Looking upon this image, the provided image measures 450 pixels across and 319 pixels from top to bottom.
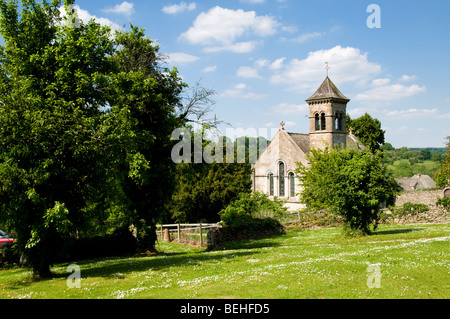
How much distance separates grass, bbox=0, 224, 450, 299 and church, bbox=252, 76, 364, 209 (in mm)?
32014

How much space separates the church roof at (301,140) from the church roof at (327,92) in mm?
5314

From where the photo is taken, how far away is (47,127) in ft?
51.6

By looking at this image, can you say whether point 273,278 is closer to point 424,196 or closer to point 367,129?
point 424,196

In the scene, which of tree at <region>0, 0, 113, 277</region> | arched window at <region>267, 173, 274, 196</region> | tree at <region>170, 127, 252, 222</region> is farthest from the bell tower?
tree at <region>0, 0, 113, 277</region>

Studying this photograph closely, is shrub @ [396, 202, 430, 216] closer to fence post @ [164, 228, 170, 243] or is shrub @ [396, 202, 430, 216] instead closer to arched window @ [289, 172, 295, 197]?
arched window @ [289, 172, 295, 197]

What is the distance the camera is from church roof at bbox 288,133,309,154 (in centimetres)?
5405

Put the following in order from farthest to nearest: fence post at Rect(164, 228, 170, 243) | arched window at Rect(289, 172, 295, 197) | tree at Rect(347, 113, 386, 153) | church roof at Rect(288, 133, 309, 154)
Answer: tree at Rect(347, 113, 386, 153)
church roof at Rect(288, 133, 309, 154)
arched window at Rect(289, 172, 295, 197)
fence post at Rect(164, 228, 170, 243)

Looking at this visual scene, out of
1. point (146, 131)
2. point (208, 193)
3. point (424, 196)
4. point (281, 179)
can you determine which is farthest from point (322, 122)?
point (146, 131)

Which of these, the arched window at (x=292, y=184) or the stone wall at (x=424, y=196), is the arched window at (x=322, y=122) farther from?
the stone wall at (x=424, y=196)

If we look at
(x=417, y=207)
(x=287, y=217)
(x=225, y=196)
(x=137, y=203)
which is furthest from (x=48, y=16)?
(x=225, y=196)

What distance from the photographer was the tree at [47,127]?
51.4ft

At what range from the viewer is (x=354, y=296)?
415 inches

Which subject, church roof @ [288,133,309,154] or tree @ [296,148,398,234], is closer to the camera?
tree @ [296,148,398,234]

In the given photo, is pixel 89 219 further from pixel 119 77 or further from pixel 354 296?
pixel 354 296
